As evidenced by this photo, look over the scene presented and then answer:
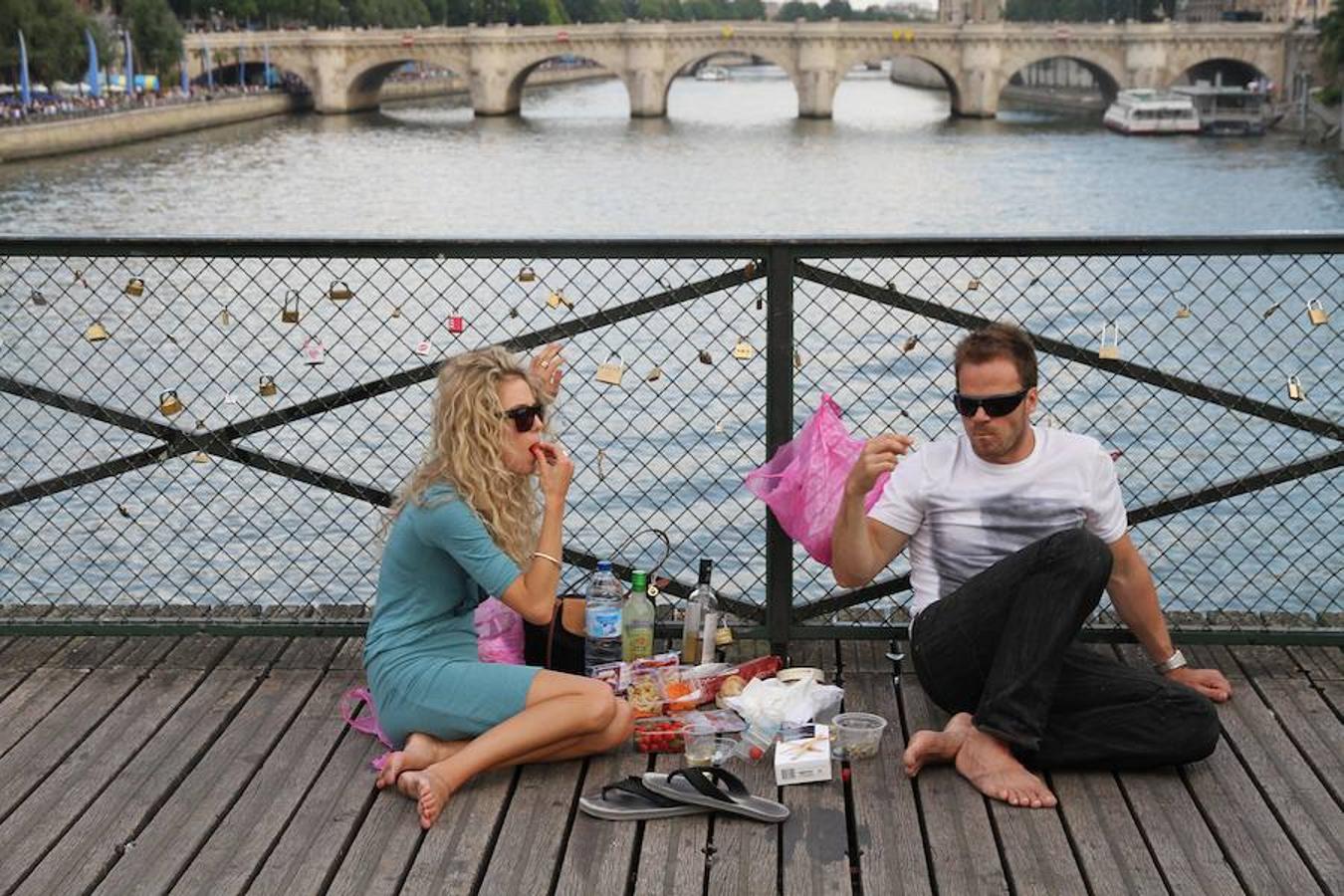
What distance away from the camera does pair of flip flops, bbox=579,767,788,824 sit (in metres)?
3.88

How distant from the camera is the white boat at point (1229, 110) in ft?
188

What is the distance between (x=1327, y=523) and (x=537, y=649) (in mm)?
12195

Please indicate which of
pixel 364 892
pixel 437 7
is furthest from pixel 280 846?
pixel 437 7

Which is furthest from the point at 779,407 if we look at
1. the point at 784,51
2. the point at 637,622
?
the point at 784,51

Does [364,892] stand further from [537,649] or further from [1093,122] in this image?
[1093,122]

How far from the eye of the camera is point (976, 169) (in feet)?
144

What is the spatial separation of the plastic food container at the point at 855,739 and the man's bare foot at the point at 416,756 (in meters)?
0.81

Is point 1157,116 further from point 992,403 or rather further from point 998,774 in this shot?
point 998,774

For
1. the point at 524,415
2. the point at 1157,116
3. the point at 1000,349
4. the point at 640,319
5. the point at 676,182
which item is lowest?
the point at 1157,116

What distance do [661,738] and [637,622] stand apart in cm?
49

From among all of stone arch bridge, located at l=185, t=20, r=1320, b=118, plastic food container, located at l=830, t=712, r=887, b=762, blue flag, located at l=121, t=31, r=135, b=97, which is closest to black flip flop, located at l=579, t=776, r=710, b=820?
plastic food container, located at l=830, t=712, r=887, b=762

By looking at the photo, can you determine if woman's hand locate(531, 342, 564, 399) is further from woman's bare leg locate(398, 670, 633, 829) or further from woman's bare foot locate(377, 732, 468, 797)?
woman's bare foot locate(377, 732, 468, 797)

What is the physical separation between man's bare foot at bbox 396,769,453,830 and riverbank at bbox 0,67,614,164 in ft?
139

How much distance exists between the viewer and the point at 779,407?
482 centimetres
